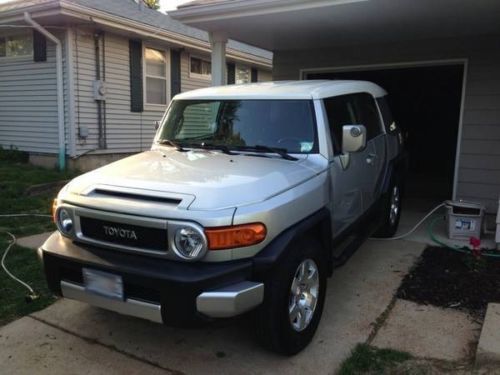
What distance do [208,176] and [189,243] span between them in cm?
58

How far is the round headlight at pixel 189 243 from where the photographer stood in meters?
2.79

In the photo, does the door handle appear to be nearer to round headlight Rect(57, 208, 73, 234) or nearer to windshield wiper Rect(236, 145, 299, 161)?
windshield wiper Rect(236, 145, 299, 161)

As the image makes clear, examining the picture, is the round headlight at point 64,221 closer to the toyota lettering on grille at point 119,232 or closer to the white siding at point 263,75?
the toyota lettering on grille at point 119,232

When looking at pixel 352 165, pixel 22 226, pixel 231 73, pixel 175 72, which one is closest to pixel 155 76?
pixel 175 72

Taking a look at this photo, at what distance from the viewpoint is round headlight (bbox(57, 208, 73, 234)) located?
3.29 metres

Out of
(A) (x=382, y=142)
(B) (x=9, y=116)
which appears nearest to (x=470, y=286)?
(A) (x=382, y=142)

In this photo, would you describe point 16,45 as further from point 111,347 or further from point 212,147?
point 111,347

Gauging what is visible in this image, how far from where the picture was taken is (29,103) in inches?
434

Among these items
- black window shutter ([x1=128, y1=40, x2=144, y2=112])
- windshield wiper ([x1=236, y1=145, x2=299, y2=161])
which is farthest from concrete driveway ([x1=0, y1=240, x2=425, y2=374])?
black window shutter ([x1=128, y1=40, x2=144, y2=112])

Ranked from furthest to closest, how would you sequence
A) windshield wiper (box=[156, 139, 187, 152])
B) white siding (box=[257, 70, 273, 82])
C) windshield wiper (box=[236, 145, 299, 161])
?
white siding (box=[257, 70, 273, 82]) < windshield wiper (box=[156, 139, 187, 152]) < windshield wiper (box=[236, 145, 299, 161])

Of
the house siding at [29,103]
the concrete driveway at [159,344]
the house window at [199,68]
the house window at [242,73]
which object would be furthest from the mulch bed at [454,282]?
the house window at [242,73]

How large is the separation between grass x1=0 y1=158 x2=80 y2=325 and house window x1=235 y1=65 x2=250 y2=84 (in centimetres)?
759

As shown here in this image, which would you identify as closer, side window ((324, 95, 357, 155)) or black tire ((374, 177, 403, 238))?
side window ((324, 95, 357, 155))

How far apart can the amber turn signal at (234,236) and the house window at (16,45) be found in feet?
32.8
